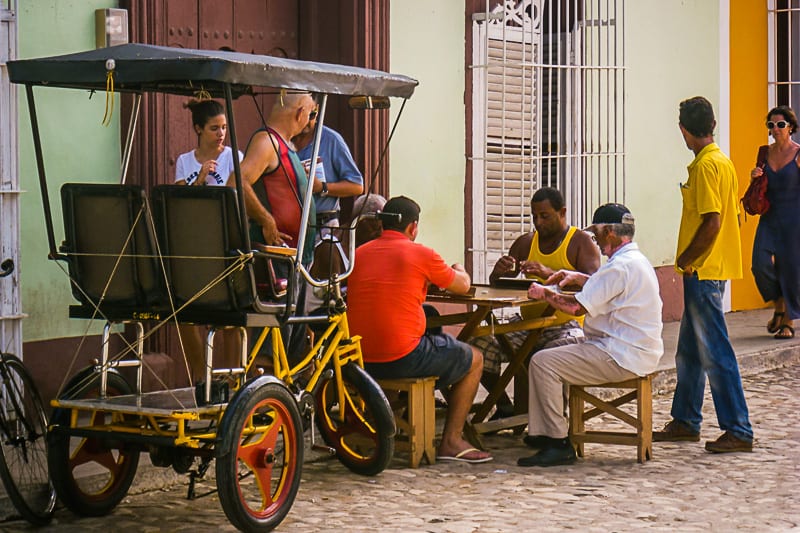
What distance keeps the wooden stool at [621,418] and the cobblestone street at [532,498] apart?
123 mm

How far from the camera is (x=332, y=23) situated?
990 cm

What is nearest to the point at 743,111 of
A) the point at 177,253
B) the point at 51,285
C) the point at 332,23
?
the point at 332,23

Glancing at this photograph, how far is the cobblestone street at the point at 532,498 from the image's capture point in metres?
6.35

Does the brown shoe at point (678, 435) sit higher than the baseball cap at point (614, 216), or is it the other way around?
the baseball cap at point (614, 216)

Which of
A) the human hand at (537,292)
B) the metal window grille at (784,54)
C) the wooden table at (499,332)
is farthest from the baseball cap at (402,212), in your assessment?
the metal window grille at (784,54)

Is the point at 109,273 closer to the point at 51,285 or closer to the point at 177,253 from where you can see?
the point at 177,253

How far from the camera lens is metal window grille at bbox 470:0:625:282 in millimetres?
11148

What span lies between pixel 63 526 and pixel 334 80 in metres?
2.21

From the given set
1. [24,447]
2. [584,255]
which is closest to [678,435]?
[584,255]

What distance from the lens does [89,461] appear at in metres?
6.42

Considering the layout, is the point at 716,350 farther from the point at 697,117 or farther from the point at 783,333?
the point at 783,333

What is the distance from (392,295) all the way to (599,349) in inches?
43.5

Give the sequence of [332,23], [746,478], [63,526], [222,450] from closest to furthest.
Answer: [222,450] < [63,526] < [746,478] < [332,23]

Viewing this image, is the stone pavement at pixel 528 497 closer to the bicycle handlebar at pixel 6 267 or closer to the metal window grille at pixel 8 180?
the bicycle handlebar at pixel 6 267
